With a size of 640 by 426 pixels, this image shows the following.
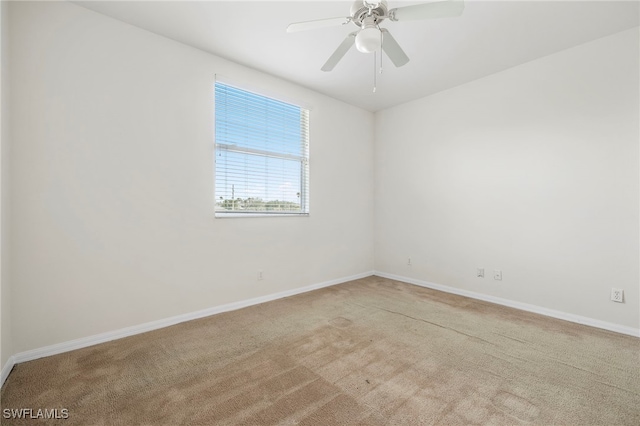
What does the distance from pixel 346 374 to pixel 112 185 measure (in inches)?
95.9

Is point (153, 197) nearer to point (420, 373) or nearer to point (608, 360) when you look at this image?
point (420, 373)

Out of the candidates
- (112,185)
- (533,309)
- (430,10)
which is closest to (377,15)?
(430,10)

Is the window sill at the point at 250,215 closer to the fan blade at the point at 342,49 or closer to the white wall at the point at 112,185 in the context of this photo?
the white wall at the point at 112,185

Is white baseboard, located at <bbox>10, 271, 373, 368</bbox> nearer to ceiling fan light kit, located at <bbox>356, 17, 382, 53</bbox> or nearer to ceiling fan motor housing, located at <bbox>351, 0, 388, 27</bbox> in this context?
ceiling fan light kit, located at <bbox>356, 17, 382, 53</bbox>

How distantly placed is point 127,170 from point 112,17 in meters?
1.31

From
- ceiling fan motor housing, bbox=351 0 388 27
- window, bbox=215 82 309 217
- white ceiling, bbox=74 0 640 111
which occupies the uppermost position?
white ceiling, bbox=74 0 640 111

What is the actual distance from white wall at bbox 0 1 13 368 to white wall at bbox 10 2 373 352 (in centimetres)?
7

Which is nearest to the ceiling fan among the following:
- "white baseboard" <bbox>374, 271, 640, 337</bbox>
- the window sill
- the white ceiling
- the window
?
the white ceiling

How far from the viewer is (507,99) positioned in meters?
3.27

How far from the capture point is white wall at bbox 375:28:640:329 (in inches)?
102

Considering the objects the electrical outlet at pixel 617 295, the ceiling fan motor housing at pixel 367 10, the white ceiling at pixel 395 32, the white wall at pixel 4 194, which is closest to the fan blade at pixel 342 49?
the ceiling fan motor housing at pixel 367 10

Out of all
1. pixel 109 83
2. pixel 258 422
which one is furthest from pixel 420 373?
pixel 109 83

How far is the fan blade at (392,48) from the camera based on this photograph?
1837mm

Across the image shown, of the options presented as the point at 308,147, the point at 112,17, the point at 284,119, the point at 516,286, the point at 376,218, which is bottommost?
the point at 516,286
